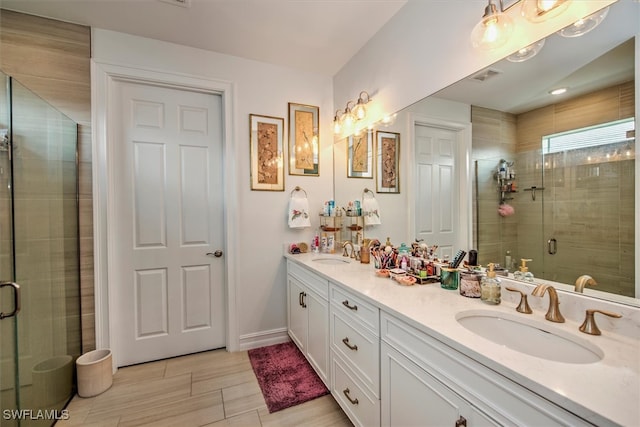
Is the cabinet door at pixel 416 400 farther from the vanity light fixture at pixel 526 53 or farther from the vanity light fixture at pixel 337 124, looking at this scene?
the vanity light fixture at pixel 337 124

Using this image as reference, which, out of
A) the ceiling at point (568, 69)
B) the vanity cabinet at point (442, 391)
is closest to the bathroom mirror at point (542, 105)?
the ceiling at point (568, 69)

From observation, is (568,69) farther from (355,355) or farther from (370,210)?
(355,355)

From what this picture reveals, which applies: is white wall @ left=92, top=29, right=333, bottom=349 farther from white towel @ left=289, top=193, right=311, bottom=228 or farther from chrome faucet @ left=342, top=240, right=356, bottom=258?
chrome faucet @ left=342, top=240, right=356, bottom=258

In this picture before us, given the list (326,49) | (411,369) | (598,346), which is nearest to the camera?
(598,346)

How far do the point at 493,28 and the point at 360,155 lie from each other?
50.1 inches

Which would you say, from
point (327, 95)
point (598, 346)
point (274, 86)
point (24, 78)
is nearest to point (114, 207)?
point (24, 78)

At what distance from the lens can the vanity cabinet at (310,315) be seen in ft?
5.80

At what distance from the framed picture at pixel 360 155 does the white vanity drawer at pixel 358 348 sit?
4.05ft

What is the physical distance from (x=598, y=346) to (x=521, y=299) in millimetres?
292

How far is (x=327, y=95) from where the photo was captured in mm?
2740

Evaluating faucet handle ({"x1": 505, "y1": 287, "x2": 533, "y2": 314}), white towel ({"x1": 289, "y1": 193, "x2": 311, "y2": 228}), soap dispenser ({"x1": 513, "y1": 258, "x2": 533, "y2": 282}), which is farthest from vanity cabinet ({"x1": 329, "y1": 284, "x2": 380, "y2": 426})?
white towel ({"x1": 289, "y1": 193, "x2": 311, "y2": 228})

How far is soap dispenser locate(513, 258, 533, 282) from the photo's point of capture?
47.7 inches

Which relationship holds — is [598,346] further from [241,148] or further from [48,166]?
[48,166]

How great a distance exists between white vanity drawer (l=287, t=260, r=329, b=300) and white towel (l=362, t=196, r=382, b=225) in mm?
674
